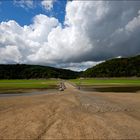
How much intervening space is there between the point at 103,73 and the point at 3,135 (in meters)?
186

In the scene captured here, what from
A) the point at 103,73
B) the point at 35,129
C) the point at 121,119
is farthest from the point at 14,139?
the point at 103,73

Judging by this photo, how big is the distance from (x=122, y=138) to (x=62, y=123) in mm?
4414

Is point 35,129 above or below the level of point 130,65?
below

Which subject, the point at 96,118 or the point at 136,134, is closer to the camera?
the point at 136,134

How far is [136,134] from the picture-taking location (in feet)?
39.0

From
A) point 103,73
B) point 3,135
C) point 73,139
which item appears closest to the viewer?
point 73,139

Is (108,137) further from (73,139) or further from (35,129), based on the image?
(35,129)

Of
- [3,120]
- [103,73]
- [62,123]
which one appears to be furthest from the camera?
[103,73]

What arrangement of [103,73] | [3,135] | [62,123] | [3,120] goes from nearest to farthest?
[3,135]
[62,123]
[3,120]
[103,73]

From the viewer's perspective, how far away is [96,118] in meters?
15.5

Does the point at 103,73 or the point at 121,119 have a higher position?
the point at 103,73

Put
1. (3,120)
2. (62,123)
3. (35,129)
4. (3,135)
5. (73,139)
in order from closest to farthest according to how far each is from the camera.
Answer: (73,139) < (3,135) < (35,129) < (62,123) < (3,120)

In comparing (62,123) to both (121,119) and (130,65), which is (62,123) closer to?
(121,119)

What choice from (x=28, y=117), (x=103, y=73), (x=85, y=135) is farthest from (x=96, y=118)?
(x=103, y=73)
